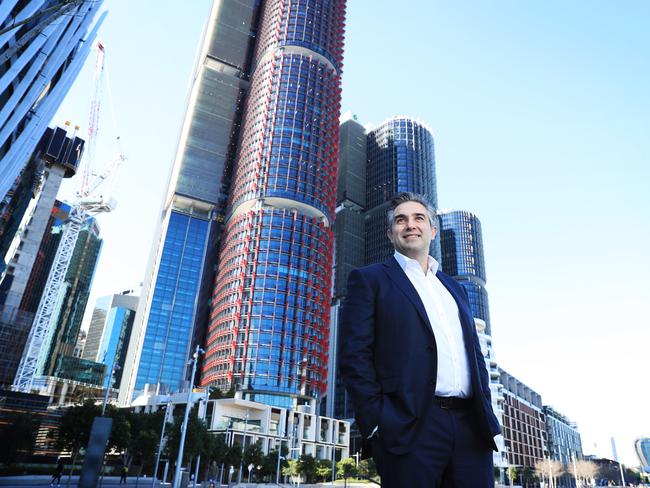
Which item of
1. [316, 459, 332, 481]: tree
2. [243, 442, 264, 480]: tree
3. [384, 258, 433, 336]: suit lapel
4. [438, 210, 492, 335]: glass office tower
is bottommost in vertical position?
[316, 459, 332, 481]: tree

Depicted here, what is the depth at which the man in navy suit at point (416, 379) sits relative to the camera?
140 inches

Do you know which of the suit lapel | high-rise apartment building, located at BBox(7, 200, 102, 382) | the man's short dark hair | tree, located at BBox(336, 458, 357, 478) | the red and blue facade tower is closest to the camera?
the suit lapel

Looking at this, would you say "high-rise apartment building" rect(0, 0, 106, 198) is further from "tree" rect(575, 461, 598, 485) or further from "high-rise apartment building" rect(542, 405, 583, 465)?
"high-rise apartment building" rect(542, 405, 583, 465)

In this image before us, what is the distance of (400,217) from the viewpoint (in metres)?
4.81

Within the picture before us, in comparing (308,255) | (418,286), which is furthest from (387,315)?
(308,255)

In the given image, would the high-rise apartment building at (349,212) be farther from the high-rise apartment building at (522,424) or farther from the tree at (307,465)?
the tree at (307,465)

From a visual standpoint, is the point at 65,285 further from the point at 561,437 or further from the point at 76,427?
the point at 561,437

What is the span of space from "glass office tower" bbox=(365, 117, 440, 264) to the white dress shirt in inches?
5719

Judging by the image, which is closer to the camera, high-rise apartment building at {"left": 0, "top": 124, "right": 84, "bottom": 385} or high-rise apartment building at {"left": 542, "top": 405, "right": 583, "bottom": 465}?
high-rise apartment building at {"left": 0, "top": 124, "right": 84, "bottom": 385}

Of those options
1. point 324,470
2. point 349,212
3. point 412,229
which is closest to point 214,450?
point 324,470

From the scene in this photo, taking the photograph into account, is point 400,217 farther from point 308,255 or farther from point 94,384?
point 94,384

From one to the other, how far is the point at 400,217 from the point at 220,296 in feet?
344

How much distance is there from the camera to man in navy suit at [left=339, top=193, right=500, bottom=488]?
11.7 ft

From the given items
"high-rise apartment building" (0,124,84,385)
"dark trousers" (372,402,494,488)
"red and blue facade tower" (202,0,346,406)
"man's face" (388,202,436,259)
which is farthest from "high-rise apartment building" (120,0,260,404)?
"dark trousers" (372,402,494,488)
